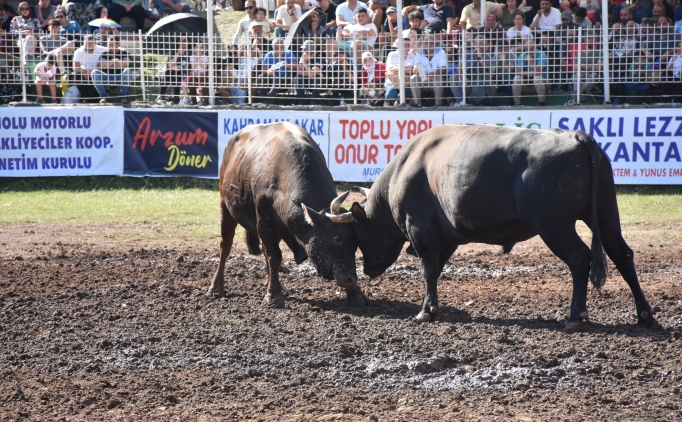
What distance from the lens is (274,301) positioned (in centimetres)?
830

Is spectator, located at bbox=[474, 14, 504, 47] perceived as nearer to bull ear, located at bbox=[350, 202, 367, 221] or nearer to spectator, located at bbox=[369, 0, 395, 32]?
spectator, located at bbox=[369, 0, 395, 32]

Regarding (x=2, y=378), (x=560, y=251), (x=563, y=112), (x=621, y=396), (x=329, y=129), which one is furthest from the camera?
(x=329, y=129)

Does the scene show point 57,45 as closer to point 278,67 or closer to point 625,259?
point 278,67

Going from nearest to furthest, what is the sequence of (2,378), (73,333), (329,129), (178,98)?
(2,378) → (73,333) → (329,129) → (178,98)

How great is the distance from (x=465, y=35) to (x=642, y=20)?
3287 mm

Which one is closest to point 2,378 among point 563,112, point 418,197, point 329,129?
point 418,197

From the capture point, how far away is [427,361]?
20.8 ft

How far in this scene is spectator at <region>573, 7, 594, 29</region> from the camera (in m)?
15.8

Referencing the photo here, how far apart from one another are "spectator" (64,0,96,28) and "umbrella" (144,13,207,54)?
2546 mm

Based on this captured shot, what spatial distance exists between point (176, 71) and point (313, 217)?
1024 cm

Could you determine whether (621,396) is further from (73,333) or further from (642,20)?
(642,20)

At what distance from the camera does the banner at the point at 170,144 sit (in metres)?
16.7

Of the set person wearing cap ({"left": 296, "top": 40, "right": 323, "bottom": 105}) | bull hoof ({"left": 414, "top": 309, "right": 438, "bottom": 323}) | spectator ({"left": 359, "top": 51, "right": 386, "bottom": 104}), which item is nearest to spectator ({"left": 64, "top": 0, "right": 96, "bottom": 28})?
person wearing cap ({"left": 296, "top": 40, "right": 323, "bottom": 105})

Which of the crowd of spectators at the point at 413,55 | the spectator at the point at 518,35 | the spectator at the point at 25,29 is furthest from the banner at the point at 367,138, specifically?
the spectator at the point at 25,29
